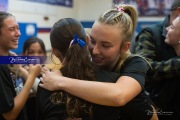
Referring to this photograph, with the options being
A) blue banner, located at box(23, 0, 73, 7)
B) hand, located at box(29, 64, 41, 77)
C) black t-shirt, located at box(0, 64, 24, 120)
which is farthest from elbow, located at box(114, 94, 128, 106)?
blue banner, located at box(23, 0, 73, 7)

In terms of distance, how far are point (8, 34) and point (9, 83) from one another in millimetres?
558

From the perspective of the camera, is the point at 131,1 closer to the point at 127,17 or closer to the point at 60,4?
the point at 60,4

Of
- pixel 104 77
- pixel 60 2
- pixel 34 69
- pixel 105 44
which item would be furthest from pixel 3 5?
pixel 104 77

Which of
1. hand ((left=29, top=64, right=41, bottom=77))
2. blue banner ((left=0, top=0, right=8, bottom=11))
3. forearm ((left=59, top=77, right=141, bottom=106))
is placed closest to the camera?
forearm ((left=59, top=77, right=141, bottom=106))

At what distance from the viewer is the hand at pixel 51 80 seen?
3.25 feet

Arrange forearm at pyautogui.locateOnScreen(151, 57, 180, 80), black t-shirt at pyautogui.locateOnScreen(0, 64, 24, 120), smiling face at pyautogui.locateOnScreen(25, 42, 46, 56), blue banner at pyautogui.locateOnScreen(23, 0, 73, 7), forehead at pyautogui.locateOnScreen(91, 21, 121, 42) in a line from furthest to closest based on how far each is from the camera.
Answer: blue banner at pyautogui.locateOnScreen(23, 0, 73, 7)
smiling face at pyautogui.locateOnScreen(25, 42, 46, 56)
black t-shirt at pyautogui.locateOnScreen(0, 64, 24, 120)
forearm at pyautogui.locateOnScreen(151, 57, 180, 80)
forehead at pyautogui.locateOnScreen(91, 21, 121, 42)

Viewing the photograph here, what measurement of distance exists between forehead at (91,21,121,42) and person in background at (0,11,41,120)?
79 cm

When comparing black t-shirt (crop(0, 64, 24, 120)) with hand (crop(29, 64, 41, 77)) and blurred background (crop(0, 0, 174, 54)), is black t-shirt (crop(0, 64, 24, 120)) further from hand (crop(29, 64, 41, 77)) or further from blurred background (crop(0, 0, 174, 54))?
blurred background (crop(0, 0, 174, 54))

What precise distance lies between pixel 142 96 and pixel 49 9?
4.05 m

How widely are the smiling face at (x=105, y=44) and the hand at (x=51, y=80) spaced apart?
0.21 meters

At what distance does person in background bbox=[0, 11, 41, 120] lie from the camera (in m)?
1.55

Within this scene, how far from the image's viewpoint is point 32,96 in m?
2.22

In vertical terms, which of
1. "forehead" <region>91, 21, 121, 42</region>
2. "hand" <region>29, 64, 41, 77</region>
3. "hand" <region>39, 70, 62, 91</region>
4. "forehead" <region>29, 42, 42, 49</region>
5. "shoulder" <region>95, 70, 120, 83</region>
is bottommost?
"forehead" <region>29, 42, 42, 49</region>

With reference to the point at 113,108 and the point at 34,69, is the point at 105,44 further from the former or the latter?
the point at 34,69
